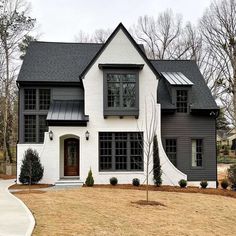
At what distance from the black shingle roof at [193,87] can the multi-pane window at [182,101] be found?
1.58 feet

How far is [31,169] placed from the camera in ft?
66.8

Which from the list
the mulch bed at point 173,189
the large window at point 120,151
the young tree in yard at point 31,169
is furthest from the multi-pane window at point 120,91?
the young tree in yard at point 31,169

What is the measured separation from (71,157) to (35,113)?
135 inches

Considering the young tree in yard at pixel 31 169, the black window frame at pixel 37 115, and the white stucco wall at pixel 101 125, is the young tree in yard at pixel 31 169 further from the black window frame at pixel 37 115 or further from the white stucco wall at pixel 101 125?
the black window frame at pixel 37 115

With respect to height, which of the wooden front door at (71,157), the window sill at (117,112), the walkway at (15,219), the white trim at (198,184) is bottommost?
the white trim at (198,184)

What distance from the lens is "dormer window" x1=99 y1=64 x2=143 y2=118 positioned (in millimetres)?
20953

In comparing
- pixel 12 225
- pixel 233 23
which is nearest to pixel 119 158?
pixel 12 225

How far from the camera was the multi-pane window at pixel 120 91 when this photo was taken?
829 inches

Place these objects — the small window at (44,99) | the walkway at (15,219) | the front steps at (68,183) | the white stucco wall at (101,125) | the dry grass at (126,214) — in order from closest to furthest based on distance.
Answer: the walkway at (15,219) → the dry grass at (126,214) → the front steps at (68,183) → the white stucco wall at (101,125) → the small window at (44,99)

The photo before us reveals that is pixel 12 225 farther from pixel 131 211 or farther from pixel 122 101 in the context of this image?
pixel 122 101

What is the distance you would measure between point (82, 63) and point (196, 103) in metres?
7.81

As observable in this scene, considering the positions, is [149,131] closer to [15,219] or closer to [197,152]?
[197,152]

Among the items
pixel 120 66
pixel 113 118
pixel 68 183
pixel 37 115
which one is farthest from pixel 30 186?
pixel 120 66

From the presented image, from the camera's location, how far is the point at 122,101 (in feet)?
68.9
